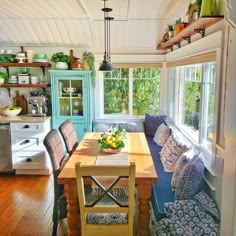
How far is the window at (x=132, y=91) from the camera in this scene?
5.33 meters

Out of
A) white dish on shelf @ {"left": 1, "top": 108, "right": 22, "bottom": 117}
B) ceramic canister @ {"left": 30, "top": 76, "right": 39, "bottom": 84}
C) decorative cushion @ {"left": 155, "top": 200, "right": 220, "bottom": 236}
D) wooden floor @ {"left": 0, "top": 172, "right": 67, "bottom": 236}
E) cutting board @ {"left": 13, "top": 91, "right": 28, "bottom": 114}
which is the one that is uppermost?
ceramic canister @ {"left": 30, "top": 76, "right": 39, "bottom": 84}

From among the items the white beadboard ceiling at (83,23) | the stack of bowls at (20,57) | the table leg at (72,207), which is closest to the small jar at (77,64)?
the white beadboard ceiling at (83,23)

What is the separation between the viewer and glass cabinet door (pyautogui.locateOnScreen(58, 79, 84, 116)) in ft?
16.2

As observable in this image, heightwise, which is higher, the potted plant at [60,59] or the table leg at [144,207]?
the potted plant at [60,59]

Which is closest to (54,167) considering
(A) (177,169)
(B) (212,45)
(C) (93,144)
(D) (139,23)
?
(C) (93,144)

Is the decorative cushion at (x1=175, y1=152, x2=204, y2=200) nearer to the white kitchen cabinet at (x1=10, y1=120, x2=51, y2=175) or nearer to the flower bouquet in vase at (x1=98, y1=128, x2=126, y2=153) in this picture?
the flower bouquet in vase at (x1=98, y1=128, x2=126, y2=153)

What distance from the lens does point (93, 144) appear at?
11.3 ft

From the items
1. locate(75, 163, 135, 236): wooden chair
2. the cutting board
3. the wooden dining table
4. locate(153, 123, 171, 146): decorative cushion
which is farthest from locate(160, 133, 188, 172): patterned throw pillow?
the cutting board

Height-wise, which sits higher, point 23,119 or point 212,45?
point 212,45

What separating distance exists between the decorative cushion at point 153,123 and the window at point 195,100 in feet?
0.63

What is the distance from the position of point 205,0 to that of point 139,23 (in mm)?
2308

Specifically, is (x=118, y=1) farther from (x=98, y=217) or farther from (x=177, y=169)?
(x=98, y=217)

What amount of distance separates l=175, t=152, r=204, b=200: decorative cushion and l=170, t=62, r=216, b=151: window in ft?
1.30

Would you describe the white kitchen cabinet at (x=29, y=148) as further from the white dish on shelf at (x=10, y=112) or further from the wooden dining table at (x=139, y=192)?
the wooden dining table at (x=139, y=192)
